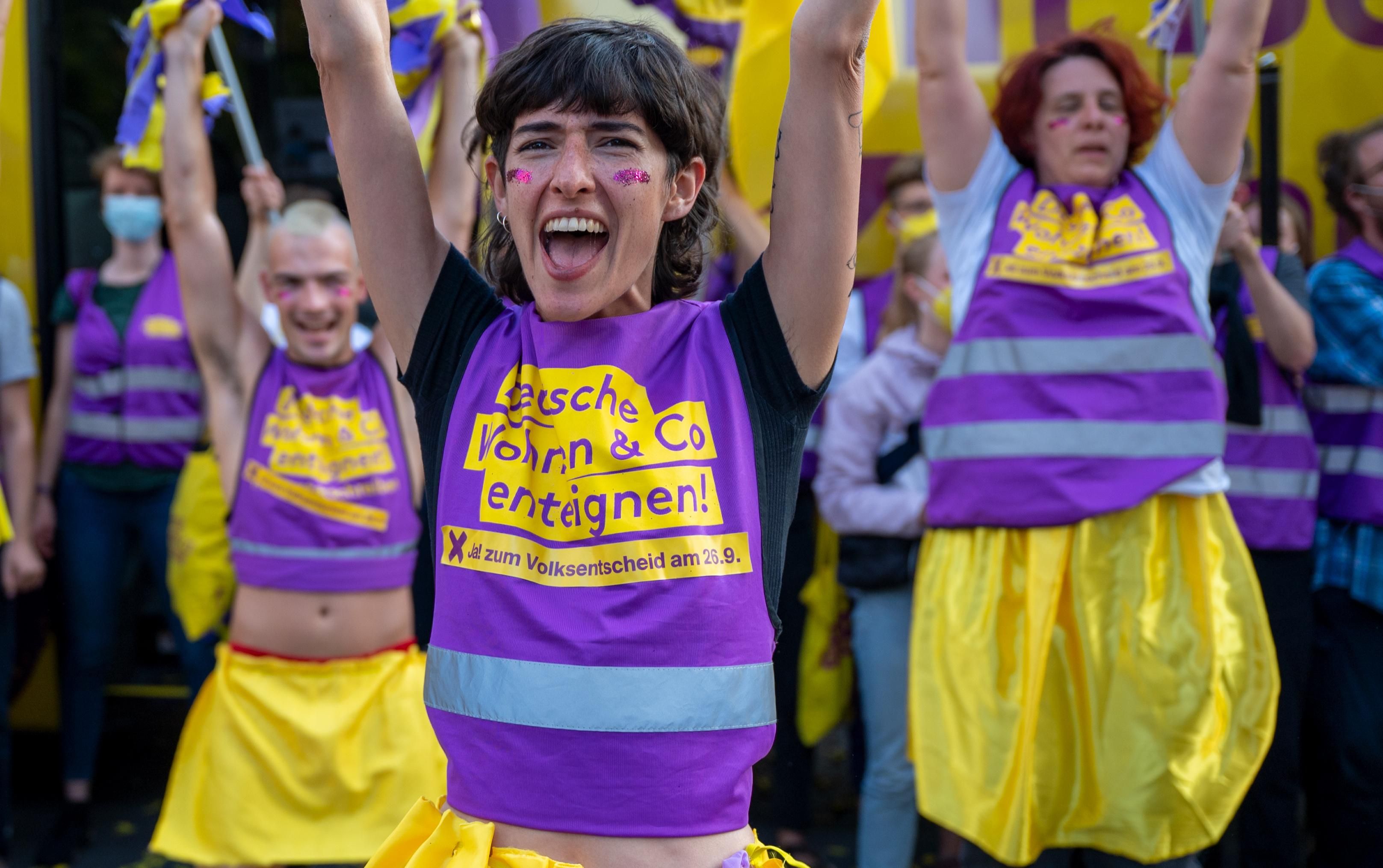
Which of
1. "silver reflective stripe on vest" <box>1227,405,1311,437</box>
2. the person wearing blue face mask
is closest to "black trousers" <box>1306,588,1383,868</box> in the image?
"silver reflective stripe on vest" <box>1227,405,1311,437</box>

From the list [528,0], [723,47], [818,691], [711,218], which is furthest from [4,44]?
[711,218]

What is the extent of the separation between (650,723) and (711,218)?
27.3 inches

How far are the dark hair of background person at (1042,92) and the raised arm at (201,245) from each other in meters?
1.84

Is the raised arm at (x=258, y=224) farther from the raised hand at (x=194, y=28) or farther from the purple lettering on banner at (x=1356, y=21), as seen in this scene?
the purple lettering on banner at (x=1356, y=21)

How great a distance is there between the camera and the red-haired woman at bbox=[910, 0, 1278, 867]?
2.57 meters

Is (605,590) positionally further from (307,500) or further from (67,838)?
(67,838)

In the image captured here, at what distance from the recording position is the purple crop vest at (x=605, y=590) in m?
1.38

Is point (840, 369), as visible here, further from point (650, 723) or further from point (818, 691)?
point (650, 723)

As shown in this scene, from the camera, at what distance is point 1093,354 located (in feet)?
8.68

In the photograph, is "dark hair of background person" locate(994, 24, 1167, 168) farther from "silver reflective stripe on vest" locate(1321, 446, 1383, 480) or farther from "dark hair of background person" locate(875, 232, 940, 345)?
"silver reflective stripe on vest" locate(1321, 446, 1383, 480)

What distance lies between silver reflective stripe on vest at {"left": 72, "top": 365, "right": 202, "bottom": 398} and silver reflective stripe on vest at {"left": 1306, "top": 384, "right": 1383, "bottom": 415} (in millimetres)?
3475

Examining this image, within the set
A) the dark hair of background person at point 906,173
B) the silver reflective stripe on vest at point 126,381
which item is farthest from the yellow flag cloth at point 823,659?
the silver reflective stripe on vest at point 126,381

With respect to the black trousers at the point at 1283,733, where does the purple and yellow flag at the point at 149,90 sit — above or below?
above

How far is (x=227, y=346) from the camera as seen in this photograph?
A: 320 centimetres
